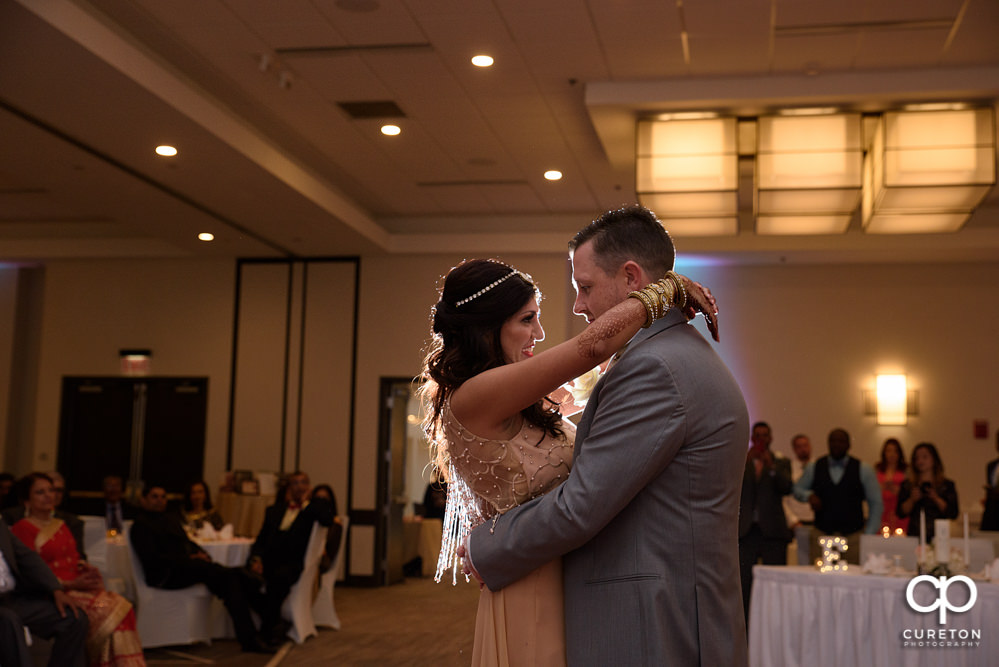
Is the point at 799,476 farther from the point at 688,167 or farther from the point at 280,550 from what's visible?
the point at 280,550

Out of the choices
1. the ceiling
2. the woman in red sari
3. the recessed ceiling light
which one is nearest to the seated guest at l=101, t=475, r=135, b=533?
the woman in red sari

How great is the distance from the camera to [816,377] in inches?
446

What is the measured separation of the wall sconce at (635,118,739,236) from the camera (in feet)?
22.5

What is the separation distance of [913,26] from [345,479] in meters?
7.71

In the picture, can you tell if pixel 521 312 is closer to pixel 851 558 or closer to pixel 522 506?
pixel 522 506

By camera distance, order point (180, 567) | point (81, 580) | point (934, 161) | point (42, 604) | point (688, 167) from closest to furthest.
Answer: point (42, 604)
point (81, 580)
point (934, 161)
point (688, 167)
point (180, 567)

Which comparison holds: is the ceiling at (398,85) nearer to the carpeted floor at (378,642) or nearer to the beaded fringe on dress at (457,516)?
the carpeted floor at (378,642)

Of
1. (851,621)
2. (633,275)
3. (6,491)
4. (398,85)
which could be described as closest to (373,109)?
(398,85)

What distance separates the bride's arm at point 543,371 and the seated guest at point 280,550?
6192 millimetres

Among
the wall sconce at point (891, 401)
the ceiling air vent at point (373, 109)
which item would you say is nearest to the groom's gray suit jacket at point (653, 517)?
the ceiling air vent at point (373, 109)

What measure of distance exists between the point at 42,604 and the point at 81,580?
18.5 inches

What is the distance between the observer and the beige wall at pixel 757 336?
11.0m

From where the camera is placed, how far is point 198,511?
909 centimetres

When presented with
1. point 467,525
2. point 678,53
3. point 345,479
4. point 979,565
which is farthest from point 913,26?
point 345,479
